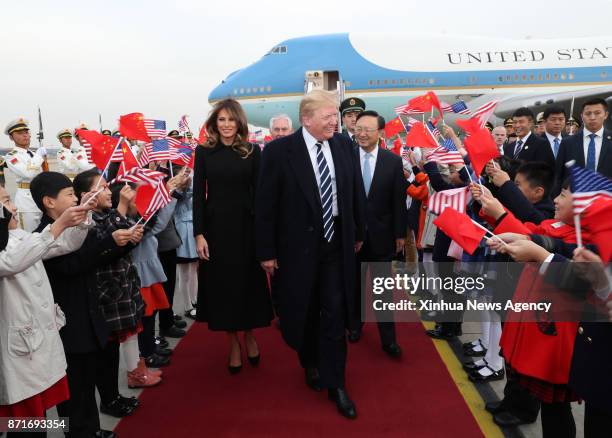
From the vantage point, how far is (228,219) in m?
3.12

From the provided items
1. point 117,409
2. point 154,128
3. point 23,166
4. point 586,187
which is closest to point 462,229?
point 586,187

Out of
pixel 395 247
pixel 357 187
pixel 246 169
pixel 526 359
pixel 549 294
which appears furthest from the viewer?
pixel 395 247

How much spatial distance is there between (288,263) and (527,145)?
3914mm

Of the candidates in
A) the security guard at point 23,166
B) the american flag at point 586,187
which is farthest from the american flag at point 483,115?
the security guard at point 23,166

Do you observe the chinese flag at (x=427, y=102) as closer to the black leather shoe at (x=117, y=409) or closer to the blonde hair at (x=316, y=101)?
the blonde hair at (x=316, y=101)

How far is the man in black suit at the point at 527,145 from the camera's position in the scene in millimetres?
4949

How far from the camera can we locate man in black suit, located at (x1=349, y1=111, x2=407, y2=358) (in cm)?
342

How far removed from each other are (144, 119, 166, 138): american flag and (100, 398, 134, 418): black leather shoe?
6.44 feet

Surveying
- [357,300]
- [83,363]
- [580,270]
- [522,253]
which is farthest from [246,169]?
[580,270]

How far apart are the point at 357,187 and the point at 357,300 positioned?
2.63 ft

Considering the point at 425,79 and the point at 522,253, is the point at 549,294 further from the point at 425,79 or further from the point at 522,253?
the point at 425,79

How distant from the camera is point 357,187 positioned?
9.52 ft

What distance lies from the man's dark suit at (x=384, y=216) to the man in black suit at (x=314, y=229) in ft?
1.98

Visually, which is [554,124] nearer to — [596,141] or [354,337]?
[596,141]
